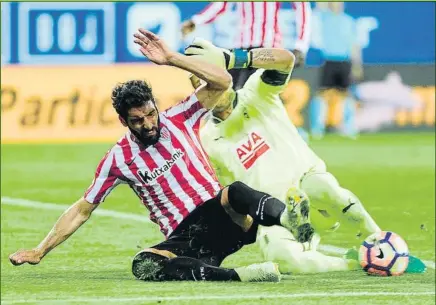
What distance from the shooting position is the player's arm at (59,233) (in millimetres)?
8695

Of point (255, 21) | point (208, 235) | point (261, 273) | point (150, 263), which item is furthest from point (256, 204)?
point (255, 21)

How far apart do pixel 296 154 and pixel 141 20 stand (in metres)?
10.5

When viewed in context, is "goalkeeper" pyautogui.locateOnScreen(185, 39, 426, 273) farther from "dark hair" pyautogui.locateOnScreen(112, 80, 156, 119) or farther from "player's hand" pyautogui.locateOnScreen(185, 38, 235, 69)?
"dark hair" pyautogui.locateOnScreen(112, 80, 156, 119)

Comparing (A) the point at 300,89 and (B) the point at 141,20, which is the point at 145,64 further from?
(A) the point at 300,89

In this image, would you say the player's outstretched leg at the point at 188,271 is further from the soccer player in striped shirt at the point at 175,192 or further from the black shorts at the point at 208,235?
the black shorts at the point at 208,235

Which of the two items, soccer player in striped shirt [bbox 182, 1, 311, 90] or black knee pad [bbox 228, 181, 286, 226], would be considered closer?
black knee pad [bbox 228, 181, 286, 226]

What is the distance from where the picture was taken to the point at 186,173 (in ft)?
29.5

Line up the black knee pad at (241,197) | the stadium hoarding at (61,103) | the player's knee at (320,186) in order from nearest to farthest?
the black knee pad at (241,197), the player's knee at (320,186), the stadium hoarding at (61,103)

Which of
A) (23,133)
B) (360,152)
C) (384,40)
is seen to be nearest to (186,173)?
(360,152)

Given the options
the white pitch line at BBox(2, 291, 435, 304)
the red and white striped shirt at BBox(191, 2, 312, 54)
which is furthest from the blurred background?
the white pitch line at BBox(2, 291, 435, 304)

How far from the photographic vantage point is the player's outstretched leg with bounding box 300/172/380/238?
9.77 m

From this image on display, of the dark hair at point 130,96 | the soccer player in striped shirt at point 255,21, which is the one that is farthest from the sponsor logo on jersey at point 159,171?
the soccer player in striped shirt at point 255,21

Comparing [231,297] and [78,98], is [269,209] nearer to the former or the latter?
[231,297]

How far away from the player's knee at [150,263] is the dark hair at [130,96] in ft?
2.86
